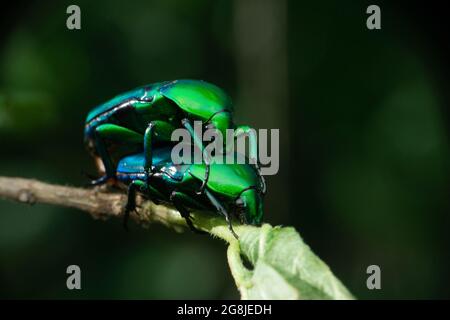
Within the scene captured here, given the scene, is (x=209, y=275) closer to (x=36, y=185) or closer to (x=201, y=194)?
(x=36, y=185)

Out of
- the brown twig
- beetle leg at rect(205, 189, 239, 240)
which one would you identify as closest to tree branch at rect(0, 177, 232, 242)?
the brown twig

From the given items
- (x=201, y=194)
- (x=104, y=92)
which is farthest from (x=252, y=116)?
(x=201, y=194)

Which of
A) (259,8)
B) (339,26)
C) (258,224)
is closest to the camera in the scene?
(258,224)

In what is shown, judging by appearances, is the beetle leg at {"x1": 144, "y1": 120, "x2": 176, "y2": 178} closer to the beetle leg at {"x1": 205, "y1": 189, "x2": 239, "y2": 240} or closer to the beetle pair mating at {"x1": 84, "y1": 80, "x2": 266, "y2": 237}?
the beetle pair mating at {"x1": 84, "y1": 80, "x2": 266, "y2": 237}

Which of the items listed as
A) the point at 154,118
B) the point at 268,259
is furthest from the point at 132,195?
the point at 268,259

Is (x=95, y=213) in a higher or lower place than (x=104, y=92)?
lower

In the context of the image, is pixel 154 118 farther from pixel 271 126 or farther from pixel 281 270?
pixel 271 126
